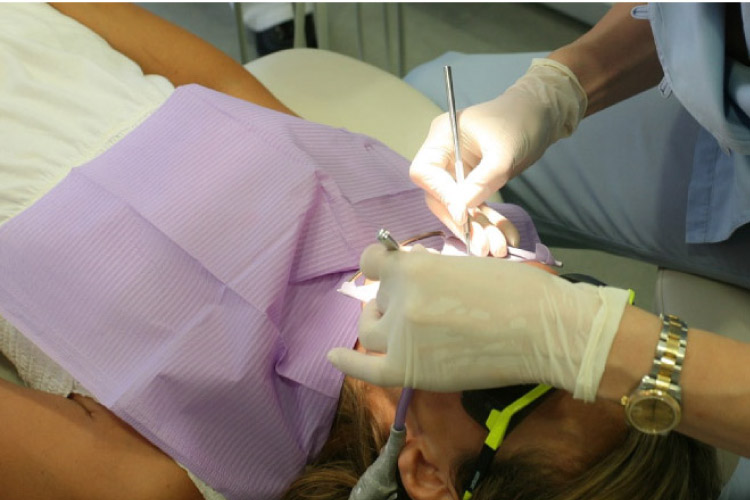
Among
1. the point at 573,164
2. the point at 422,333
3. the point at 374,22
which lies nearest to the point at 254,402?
the point at 422,333

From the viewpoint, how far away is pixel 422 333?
0.87 metres

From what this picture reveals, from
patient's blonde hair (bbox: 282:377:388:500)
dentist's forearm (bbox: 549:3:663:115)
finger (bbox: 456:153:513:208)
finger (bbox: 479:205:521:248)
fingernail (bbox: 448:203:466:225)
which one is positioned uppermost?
dentist's forearm (bbox: 549:3:663:115)

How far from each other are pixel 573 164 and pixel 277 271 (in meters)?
0.71

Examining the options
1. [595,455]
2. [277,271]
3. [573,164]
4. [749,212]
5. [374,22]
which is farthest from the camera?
[374,22]

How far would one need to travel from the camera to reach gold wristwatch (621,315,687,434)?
0.80 metres

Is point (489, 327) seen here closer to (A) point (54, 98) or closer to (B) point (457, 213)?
(B) point (457, 213)

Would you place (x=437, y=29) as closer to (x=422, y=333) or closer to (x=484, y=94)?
(x=484, y=94)

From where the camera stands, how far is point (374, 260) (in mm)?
936

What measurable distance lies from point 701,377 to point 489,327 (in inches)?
9.1

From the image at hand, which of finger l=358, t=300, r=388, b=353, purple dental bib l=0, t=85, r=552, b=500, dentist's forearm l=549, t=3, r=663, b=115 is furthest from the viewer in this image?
dentist's forearm l=549, t=3, r=663, b=115

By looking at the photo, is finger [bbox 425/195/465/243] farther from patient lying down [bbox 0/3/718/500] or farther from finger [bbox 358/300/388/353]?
finger [bbox 358/300/388/353]

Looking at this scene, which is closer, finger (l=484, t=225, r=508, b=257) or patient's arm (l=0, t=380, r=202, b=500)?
patient's arm (l=0, t=380, r=202, b=500)

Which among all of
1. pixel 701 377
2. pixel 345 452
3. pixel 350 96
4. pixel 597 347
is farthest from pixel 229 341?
pixel 350 96

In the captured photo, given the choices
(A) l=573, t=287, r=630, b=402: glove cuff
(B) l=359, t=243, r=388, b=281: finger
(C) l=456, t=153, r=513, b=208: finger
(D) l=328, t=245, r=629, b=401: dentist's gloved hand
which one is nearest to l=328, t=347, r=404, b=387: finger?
(D) l=328, t=245, r=629, b=401: dentist's gloved hand
